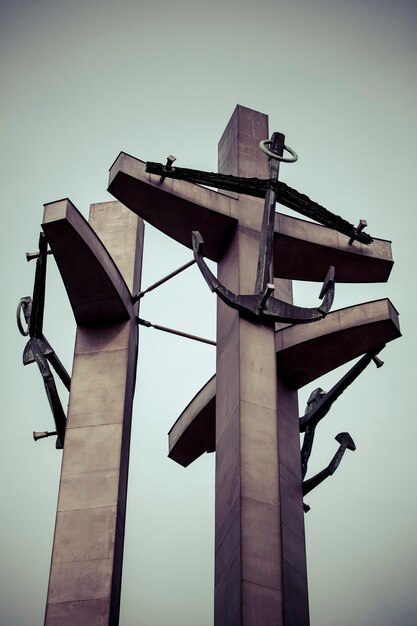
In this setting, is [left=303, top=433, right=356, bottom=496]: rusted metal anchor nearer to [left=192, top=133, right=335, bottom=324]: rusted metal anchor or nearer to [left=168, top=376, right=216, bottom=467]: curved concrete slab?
[left=168, top=376, right=216, bottom=467]: curved concrete slab

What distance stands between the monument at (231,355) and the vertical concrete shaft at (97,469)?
29mm

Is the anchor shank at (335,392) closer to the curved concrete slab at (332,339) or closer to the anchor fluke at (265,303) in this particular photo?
the curved concrete slab at (332,339)

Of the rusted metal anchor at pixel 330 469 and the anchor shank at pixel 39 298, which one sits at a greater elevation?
the anchor shank at pixel 39 298

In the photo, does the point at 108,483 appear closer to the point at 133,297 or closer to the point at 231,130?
the point at 133,297

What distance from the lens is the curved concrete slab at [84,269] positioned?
27484 millimetres

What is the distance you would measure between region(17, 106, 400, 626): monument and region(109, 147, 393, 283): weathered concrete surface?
0.03 m

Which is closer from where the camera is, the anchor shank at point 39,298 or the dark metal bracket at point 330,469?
the anchor shank at point 39,298

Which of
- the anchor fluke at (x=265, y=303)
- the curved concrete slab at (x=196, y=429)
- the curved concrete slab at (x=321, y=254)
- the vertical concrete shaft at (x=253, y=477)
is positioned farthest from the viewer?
the curved concrete slab at (x=196, y=429)

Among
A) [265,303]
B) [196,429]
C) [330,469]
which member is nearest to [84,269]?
[265,303]

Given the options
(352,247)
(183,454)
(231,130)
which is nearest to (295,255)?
(352,247)

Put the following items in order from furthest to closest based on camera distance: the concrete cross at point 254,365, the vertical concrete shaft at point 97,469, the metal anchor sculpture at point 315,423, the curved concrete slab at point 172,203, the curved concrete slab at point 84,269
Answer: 1. the metal anchor sculpture at point 315,423
2. the curved concrete slab at point 172,203
3. the curved concrete slab at point 84,269
4. the vertical concrete shaft at point 97,469
5. the concrete cross at point 254,365

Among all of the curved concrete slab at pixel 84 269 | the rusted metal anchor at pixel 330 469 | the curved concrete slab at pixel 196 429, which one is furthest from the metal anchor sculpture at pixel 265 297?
the rusted metal anchor at pixel 330 469

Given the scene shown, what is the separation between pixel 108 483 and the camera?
2720cm

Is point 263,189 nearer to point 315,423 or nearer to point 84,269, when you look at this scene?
point 84,269
